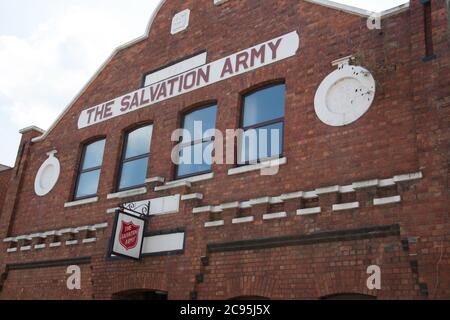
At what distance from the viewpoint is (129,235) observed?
440 inches

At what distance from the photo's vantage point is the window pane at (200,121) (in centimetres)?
1202

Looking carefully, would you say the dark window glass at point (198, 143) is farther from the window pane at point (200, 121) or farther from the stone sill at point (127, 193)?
the stone sill at point (127, 193)

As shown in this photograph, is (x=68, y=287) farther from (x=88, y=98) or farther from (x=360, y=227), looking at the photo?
(x=360, y=227)

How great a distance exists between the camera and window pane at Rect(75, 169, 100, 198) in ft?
Answer: 45.6

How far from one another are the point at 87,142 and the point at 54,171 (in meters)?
1.34

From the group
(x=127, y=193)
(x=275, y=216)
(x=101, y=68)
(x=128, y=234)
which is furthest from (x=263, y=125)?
(x=101, y=68)

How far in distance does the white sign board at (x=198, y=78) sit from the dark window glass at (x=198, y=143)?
706 millimetres

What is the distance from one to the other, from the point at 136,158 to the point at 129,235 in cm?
260

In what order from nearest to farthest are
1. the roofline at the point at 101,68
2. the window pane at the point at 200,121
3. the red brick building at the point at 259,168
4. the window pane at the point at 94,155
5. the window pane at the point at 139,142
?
the red brick building at the point at 259,168
the window pane at the point at 200,121
the window pane at the point at 139,142
the window pane at the point at 94,155
the roofline at the point at 101,68

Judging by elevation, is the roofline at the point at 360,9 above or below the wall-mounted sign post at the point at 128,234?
above

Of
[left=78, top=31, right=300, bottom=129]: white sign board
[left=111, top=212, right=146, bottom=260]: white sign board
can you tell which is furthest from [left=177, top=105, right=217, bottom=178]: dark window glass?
[left=111, top=212, right=146, bottom=260]: white sign board

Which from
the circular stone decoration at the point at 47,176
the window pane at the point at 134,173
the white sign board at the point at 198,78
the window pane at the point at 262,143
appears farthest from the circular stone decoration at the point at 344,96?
the circular stone decoration at the point at 47,176

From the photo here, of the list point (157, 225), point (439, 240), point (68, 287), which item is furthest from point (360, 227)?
point (68, 287)

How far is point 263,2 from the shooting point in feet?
39.7
